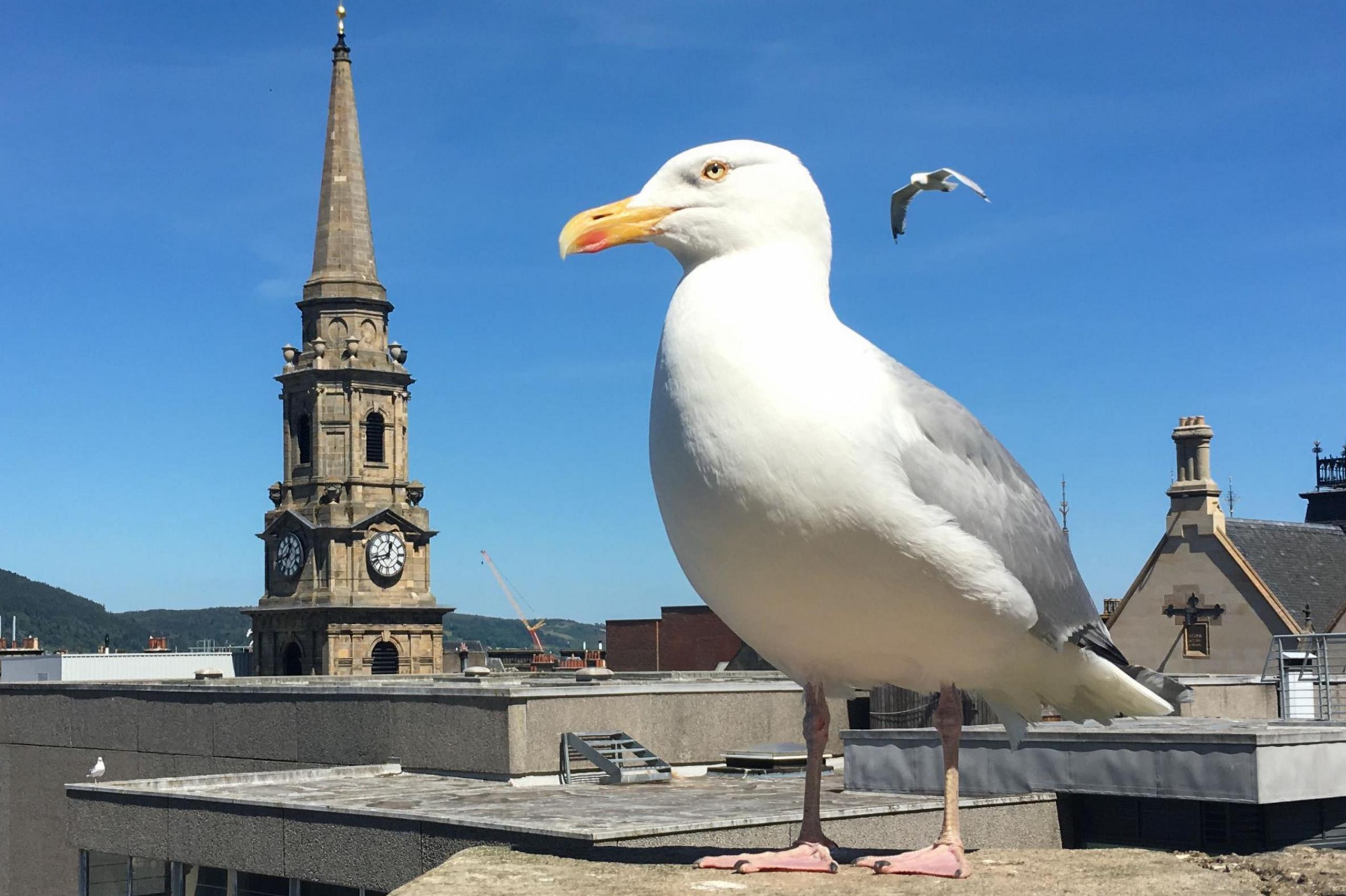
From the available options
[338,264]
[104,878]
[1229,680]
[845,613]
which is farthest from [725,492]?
[338,264]

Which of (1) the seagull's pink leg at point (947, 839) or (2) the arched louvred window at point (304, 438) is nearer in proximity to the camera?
(1) the seagull's pink leg at point (947, 839)

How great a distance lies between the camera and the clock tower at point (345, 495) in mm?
80750

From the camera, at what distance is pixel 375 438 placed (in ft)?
274

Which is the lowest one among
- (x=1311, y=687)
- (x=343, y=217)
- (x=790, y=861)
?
(x=1311, y=687)

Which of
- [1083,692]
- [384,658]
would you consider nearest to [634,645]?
[384,658]

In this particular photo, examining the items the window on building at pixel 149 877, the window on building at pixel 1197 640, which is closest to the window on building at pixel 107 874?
the window on building at pixel 149 877

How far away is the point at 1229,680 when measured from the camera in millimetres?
35156

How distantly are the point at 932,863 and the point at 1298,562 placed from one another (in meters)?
48.1

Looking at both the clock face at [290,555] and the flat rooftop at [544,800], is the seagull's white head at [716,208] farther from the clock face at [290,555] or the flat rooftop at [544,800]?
the clock face at [290,555]

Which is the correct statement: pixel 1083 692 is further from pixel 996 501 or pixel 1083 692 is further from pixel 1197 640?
pixel 1197 640

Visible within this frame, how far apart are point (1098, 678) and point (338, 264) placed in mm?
78449

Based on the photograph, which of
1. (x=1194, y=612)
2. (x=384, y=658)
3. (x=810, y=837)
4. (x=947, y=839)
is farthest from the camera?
(x=384, y=658)

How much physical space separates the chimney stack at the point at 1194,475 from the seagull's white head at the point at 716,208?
149ft

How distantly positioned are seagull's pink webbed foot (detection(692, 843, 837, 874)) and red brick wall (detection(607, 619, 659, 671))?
63.1m
